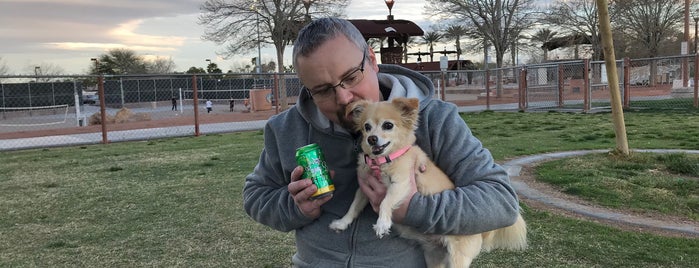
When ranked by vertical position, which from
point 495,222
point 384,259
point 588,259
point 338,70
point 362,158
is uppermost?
point 338,70

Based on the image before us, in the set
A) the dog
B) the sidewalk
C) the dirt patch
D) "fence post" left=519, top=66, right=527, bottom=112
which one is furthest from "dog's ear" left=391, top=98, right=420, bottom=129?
"fence post" left=519, top=66, right=527, bottom=112

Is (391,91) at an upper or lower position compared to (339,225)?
upper

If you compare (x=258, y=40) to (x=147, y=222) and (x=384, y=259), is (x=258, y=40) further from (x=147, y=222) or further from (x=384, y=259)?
(x=384, y=259)

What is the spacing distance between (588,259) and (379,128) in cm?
273

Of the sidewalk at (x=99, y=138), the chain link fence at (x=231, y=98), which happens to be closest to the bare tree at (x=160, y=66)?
the chain link fence at (x=231, y=98)

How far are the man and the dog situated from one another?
0.04 metres

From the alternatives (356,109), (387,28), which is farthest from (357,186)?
(387,28)

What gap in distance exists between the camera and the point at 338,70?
1.96m

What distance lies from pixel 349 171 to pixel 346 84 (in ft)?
1.31

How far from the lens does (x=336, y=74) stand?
1.96 m

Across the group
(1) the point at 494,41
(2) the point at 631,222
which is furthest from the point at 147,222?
(1) the point at 494,41

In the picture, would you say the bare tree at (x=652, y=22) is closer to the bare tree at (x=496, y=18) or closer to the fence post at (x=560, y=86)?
the bare tree at (x=496, y=18)

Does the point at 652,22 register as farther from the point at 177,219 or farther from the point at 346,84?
the point at 346,84

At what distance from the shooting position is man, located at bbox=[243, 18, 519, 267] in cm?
190
